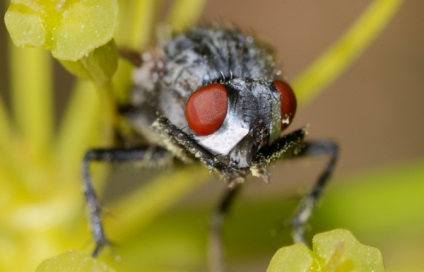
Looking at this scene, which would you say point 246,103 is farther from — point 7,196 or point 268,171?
point 7,196

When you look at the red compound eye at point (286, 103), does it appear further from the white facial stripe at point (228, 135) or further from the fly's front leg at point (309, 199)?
the fly's front leg at point (309, 199)

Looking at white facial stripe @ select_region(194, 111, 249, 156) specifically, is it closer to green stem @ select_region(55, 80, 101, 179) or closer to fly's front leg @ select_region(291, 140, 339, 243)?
fly's front leg @ select_region(291, 140, 339, 243)

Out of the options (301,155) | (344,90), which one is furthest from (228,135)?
(344,90)

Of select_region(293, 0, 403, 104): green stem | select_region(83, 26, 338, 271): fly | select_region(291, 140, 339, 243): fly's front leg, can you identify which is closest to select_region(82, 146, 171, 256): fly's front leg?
select_region(83, 26, 338, 271): fly

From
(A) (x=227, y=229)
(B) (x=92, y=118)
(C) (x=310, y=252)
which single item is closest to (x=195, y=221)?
(A) (x=227, y=229)

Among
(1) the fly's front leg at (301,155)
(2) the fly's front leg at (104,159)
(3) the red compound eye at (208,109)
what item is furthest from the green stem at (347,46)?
(3) the red compound eye at (208,109)

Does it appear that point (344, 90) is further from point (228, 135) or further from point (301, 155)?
point (228, 135)
